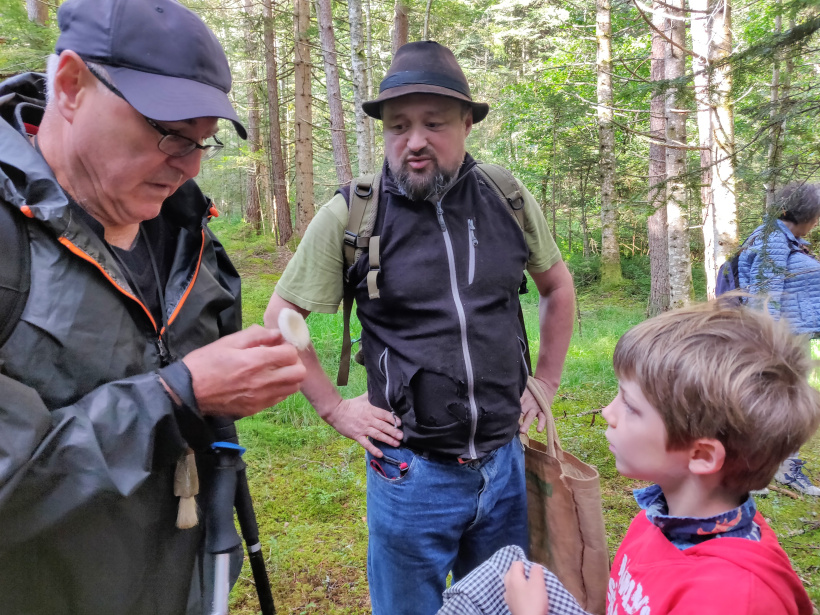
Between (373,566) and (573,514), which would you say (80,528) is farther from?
(573,514)

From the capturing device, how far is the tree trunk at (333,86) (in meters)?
10.2

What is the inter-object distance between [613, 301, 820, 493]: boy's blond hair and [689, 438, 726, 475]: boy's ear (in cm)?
2

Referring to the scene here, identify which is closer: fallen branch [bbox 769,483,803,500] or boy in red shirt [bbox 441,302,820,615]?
boy in red shirt [bbox 441,302,820,615]

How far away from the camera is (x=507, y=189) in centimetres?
218

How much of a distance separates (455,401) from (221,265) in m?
1.01

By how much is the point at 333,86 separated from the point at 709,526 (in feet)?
36.7

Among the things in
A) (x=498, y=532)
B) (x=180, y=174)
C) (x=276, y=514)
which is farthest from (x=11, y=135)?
(x=276, y=514)

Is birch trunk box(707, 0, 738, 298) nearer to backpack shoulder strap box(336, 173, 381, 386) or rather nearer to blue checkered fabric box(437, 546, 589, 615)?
backpack shoulder strap box(336, 173, 381, 386)

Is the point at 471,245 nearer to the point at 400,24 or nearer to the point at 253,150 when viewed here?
the point at 400,24

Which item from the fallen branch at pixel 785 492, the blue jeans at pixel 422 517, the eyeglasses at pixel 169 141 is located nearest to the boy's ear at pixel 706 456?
the blue jeans at pixel 422 517

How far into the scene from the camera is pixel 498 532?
2.10 metres

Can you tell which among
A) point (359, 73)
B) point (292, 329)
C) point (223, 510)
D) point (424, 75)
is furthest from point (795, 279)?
point (359, 73)

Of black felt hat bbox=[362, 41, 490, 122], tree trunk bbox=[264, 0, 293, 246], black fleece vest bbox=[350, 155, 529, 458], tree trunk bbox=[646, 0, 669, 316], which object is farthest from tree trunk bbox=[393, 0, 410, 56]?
black fleece vest bbox=[350, 155, 529, 458]

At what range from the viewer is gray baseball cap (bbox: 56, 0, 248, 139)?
4.17 feet
